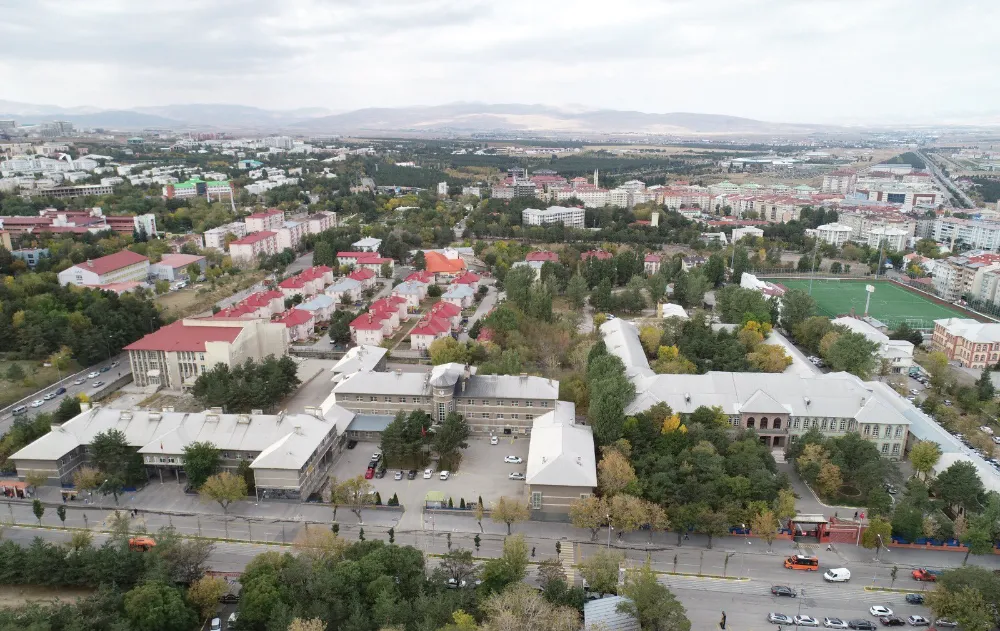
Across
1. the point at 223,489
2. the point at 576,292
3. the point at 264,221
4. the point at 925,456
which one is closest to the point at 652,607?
the point at 925,456

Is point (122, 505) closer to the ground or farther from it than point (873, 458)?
closer to the ground

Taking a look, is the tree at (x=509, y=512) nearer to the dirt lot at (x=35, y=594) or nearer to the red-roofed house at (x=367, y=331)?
the dirt lot at (x=35, y=594)

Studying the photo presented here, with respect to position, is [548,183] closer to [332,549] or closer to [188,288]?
[188,288]

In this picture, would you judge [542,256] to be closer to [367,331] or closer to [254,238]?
[367,331]

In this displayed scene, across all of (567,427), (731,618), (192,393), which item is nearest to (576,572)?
(731,618)

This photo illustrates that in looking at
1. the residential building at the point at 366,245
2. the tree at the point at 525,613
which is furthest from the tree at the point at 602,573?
the residential building at the point at 366,245

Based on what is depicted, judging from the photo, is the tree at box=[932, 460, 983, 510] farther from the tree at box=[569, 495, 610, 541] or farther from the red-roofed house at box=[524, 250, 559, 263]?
the red-roofed house at box=[524, 250, 559, 263]
